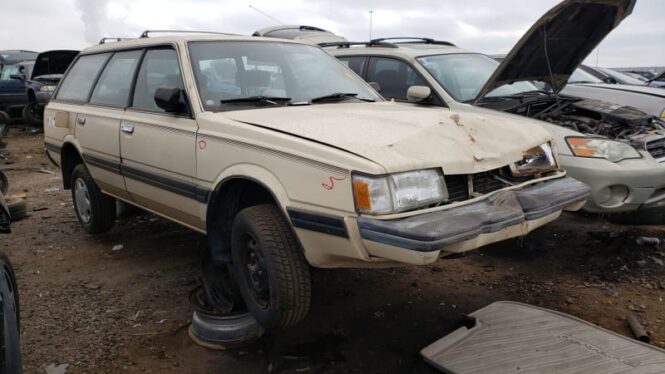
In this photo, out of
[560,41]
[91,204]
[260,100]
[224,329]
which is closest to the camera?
[224,329]

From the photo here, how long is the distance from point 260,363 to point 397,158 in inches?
55.0

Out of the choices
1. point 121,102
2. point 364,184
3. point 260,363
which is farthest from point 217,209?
point 121,102

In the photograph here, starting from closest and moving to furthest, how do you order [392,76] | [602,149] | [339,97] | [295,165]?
1. [295,165]
2. [339,97]
3. [602,149]
4. [392,76]

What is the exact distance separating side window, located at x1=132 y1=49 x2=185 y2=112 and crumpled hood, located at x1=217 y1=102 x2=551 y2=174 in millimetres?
674

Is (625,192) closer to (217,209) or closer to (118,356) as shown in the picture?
(217,209)

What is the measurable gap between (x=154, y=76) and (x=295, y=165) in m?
1.81

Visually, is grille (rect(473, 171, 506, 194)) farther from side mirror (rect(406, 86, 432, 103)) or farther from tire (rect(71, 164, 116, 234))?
tire (rect(71, 164, 116, 234))

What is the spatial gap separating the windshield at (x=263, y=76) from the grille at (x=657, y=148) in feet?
6.89

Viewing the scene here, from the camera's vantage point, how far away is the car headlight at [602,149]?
13.0 ft

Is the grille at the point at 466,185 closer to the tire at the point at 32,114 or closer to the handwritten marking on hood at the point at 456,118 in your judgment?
the handwritten marking on hood at the point at 456,118

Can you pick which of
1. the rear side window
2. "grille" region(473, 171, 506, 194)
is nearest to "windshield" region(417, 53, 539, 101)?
the rear side window

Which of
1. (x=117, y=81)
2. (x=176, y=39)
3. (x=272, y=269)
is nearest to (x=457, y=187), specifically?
(x=272, y=269)

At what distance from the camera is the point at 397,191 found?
2.40 metres

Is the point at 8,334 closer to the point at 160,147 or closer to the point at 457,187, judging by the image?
the point at 160,147
